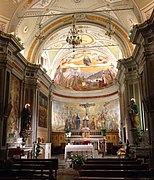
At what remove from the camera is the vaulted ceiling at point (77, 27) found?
41.4ft

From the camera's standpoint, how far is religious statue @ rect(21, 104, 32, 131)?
13859 millimetres

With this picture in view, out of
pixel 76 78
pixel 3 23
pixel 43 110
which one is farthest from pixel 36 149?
pixel 76 78

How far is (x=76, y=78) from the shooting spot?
79.8 ft

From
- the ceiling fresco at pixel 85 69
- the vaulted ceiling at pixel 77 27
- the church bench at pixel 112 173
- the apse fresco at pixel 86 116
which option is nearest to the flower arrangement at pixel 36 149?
the vaulted ceiling at pixel 77 27

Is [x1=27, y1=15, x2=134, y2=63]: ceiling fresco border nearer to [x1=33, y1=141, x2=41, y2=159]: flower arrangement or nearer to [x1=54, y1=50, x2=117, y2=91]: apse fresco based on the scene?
[x1=33, y1=141, x2=41, y2=159]: flower arrangement

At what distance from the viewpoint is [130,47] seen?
15930mm

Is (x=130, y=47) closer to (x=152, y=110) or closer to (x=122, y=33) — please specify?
(x=122, y=33)

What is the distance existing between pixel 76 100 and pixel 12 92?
11174 mm


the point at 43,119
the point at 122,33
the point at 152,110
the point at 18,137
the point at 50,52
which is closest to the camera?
the point at 152,110

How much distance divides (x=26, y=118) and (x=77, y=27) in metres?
7.34

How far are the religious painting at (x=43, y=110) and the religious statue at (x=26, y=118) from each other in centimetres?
288

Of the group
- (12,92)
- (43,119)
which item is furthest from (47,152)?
(12,92)

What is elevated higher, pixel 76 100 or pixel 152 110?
pixel 76 100

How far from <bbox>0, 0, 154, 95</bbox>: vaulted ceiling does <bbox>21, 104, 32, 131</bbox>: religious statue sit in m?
3.61
